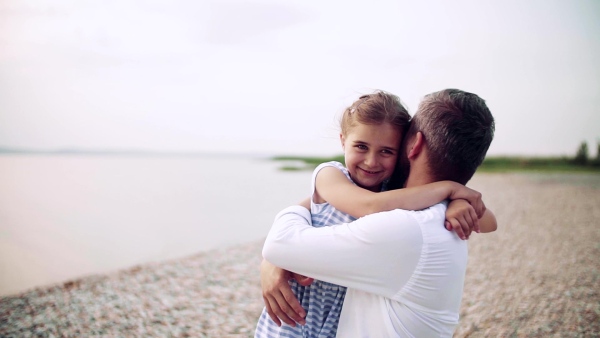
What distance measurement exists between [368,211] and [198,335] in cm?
332


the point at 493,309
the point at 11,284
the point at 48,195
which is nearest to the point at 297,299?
the point at 493,309

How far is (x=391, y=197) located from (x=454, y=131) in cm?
30

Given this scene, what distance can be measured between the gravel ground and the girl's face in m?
2.89

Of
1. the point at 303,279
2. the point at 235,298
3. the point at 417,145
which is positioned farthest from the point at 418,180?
the point at 235,298

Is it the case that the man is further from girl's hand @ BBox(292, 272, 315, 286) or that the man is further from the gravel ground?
the gravel ground

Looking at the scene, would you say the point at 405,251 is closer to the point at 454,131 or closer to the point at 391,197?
the point at 391,197

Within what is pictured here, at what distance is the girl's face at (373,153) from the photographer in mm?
1867

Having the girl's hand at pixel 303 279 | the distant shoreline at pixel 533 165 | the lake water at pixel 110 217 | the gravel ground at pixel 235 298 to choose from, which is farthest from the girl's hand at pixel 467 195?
the distant shoreline at pixel 533 165

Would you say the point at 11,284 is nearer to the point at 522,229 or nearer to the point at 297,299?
the point at 297,299

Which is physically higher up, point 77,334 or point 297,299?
point 297,299

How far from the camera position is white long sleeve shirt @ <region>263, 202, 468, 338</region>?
1289 mm

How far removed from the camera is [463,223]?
1.38m

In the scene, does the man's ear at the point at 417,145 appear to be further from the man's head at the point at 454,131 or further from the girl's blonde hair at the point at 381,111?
the girl's blonde hair at the point at 381,111

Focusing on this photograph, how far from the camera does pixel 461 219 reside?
4.51ft
